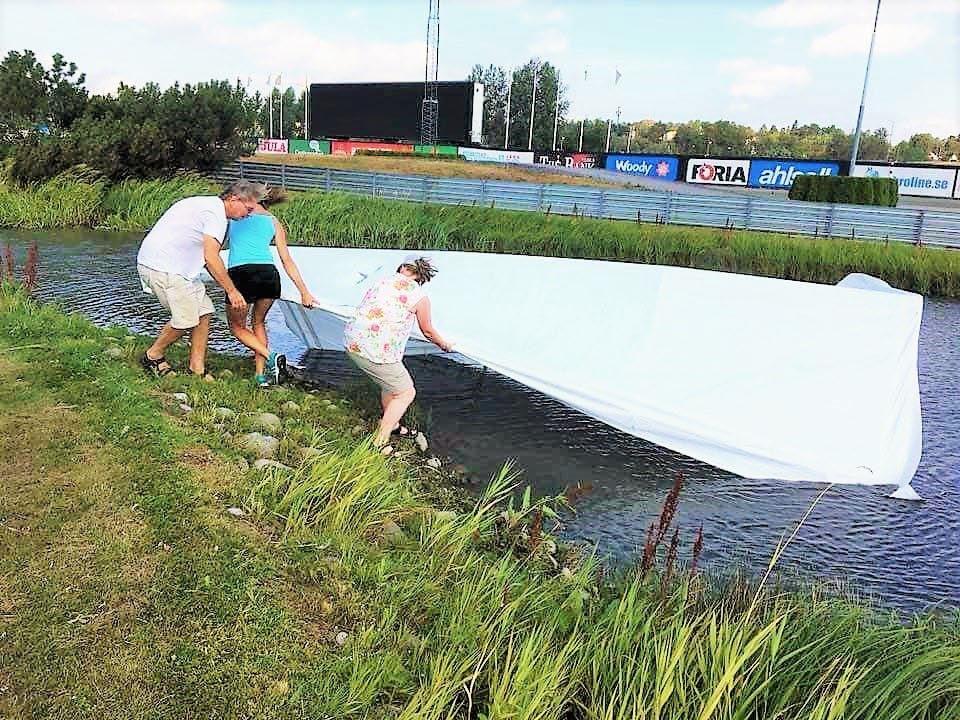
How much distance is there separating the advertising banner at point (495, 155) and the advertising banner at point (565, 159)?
59cm

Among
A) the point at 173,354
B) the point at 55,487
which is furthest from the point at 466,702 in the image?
the point at 173,354

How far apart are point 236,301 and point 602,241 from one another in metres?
10.1

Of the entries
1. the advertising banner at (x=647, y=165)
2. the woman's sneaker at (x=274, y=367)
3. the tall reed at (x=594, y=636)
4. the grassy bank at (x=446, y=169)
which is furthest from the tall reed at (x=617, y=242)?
the advertising banner at (x=647, y=165)

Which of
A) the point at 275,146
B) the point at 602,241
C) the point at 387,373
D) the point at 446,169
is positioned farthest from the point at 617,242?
the point at 275,146

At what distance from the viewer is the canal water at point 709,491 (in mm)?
4918

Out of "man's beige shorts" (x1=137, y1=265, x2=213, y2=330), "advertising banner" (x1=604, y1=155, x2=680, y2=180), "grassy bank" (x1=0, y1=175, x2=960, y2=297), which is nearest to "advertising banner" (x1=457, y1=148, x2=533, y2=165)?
"advertising banner" (x1=604, y1=155, x2=680, y2=180)

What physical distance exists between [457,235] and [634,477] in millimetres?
10336

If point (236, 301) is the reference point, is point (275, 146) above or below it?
above

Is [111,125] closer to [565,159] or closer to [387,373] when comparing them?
[387,373]

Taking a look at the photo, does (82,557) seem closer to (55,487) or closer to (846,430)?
(55,487)

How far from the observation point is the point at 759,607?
3.80 meters

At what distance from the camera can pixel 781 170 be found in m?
38.6

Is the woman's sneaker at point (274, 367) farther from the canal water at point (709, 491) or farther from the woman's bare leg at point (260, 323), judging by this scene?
the canal water at point (709, 491)

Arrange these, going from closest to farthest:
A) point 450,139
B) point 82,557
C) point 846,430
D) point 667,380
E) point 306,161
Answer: point 82,557 → point 846,430 → point 667,380 → point 306,161 → point 450,139
